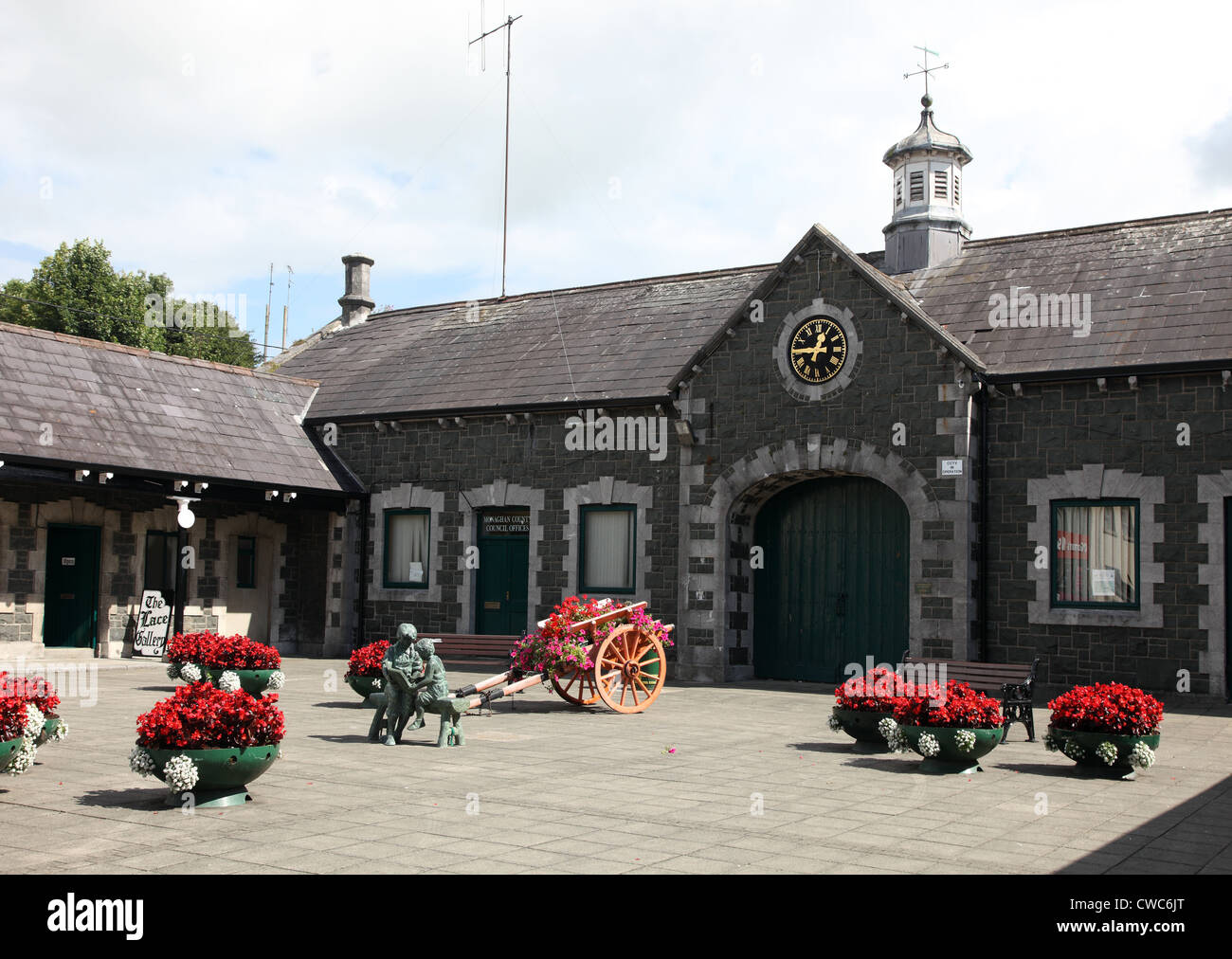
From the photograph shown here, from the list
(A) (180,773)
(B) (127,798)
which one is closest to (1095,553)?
(A) (180,773)

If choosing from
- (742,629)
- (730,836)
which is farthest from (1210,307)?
(730,836)

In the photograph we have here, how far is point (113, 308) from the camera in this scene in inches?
1690

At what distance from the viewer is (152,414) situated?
21.1m

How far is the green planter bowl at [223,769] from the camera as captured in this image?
805 cm

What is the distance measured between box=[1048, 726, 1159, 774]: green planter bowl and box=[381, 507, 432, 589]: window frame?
14.1m

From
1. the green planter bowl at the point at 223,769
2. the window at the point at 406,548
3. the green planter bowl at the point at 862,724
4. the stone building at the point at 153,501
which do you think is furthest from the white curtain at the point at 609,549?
the green planter bowl at the point at 223,769

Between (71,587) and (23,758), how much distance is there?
42.9 feet

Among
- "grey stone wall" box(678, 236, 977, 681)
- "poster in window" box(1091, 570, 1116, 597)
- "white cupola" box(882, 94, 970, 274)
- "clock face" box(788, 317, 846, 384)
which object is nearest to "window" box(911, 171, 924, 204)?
"white cupola" box(882, 94, 970, 274)

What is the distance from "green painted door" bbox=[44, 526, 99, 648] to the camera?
20.0 metres

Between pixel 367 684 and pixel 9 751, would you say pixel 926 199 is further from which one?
pixel 9 751

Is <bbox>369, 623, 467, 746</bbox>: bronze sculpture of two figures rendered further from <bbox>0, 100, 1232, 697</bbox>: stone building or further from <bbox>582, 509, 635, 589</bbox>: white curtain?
<bbox>582, 509, 635, 589</bbox>: white curtain

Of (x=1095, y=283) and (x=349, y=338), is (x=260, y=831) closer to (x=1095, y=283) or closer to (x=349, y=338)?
(x=1095, y=283)

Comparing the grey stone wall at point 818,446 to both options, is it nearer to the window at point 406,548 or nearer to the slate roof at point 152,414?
the window at point 406,548
